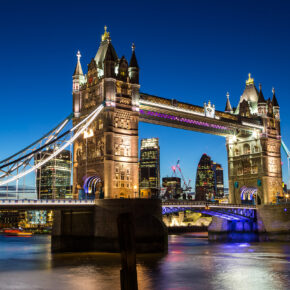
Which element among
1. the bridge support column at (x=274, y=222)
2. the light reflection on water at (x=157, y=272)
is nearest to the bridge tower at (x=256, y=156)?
the bridge support column at (x=274, y=222)

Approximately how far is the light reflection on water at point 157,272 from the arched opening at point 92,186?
11.2 metres

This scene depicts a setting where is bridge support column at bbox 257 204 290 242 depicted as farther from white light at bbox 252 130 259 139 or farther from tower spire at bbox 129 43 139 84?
tower spire at bbox 129 43 139 84

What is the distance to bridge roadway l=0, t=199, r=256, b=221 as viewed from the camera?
4250cm

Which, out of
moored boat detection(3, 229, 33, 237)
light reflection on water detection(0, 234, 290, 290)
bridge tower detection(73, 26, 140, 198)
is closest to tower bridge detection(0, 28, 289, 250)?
bridge tower detection(73, 26, 140, 198)

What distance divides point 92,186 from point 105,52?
17100 mm

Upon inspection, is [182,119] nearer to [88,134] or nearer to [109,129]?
[109,129]

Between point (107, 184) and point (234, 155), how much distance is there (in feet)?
104

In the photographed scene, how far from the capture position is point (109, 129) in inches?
2000

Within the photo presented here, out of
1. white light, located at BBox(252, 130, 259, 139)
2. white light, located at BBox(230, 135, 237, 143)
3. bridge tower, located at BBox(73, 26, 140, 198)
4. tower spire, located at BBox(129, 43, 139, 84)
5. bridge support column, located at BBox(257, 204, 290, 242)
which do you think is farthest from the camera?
white light, located at BBox(230, 135, 237, 143)

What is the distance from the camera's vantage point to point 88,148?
177 ft

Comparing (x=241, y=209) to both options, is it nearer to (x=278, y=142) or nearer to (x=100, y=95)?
(x=278, y=142)

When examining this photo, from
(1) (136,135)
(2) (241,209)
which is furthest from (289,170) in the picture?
(1) (136,135)

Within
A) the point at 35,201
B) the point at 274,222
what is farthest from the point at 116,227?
A: the point at 274,222

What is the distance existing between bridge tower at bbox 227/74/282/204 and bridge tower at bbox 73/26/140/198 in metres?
23.9
